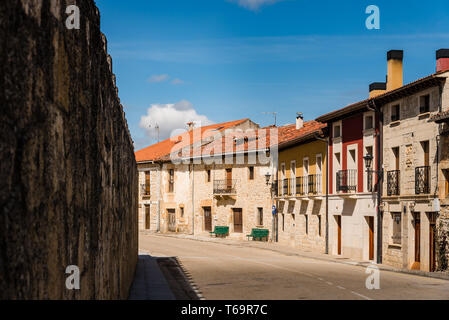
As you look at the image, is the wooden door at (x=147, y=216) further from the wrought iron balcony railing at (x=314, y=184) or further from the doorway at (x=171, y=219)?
the wrought iron balcony railing at (x=314, y=184)

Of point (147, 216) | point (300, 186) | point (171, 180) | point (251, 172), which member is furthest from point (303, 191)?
point (147, 216)

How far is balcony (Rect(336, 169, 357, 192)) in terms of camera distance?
99.8ft

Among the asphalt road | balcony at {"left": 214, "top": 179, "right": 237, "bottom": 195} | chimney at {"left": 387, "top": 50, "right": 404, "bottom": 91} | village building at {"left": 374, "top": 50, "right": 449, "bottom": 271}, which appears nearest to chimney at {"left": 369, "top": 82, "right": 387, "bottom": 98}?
chimney at {"left": 387, "top": 50, "right": 404, "bottom": 91}

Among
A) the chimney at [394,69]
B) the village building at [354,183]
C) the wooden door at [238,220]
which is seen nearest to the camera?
the village building at [354,183]

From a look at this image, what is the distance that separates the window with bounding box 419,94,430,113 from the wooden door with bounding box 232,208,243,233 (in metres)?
23.4

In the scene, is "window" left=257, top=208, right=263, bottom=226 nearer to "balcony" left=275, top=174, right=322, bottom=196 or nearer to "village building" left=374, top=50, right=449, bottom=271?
"balcony" left=275, top=174, right=322, bottom=196

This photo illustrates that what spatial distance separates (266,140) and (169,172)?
12.1 meters

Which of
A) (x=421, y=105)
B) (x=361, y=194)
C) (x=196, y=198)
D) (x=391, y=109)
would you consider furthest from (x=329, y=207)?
(x=196, y=198)

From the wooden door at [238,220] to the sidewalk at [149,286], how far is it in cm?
2525

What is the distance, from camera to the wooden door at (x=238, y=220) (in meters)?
45.8

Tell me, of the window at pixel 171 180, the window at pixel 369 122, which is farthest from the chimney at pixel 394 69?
the window at pixel 171 180

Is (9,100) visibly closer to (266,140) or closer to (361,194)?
(361,194)

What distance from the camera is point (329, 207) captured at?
1315 inches

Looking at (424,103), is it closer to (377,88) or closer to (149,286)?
(377,88)
